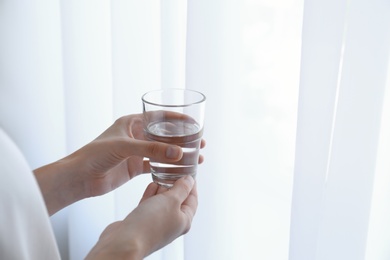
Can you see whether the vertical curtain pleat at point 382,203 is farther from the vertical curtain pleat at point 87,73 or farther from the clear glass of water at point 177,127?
the vertical curtain pleat at point 87,73

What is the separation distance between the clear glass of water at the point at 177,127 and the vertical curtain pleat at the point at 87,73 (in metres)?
0.44

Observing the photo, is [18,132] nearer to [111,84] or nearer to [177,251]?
[111,84]

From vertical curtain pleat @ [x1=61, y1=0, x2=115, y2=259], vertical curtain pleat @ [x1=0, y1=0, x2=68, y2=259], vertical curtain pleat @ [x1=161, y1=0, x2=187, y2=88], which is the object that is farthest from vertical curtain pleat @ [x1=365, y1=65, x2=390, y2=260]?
vertical curtain pleat @ [x1=0, y1=0, x2=68, y2=259]

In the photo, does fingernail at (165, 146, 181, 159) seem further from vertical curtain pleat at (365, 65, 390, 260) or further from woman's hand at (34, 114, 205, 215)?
vertical curtain pleat at (365, 65, 390, 260)

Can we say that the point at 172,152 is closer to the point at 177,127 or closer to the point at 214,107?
the point at 177,127

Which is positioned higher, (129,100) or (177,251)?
(129,100)

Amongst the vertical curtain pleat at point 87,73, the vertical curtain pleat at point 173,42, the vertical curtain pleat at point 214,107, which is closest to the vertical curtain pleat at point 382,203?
the vertical curtain pleat at point 214,107

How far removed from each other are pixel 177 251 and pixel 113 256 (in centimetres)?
59

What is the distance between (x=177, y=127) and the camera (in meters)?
0.97

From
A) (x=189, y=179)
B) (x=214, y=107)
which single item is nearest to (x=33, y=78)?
(x=214, y=107)

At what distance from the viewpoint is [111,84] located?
1.45m

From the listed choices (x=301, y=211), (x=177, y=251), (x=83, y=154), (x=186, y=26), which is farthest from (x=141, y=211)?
(x=177, y=251)

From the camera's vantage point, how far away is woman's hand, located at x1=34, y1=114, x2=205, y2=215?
A: 1.04 meters

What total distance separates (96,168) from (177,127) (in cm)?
21
